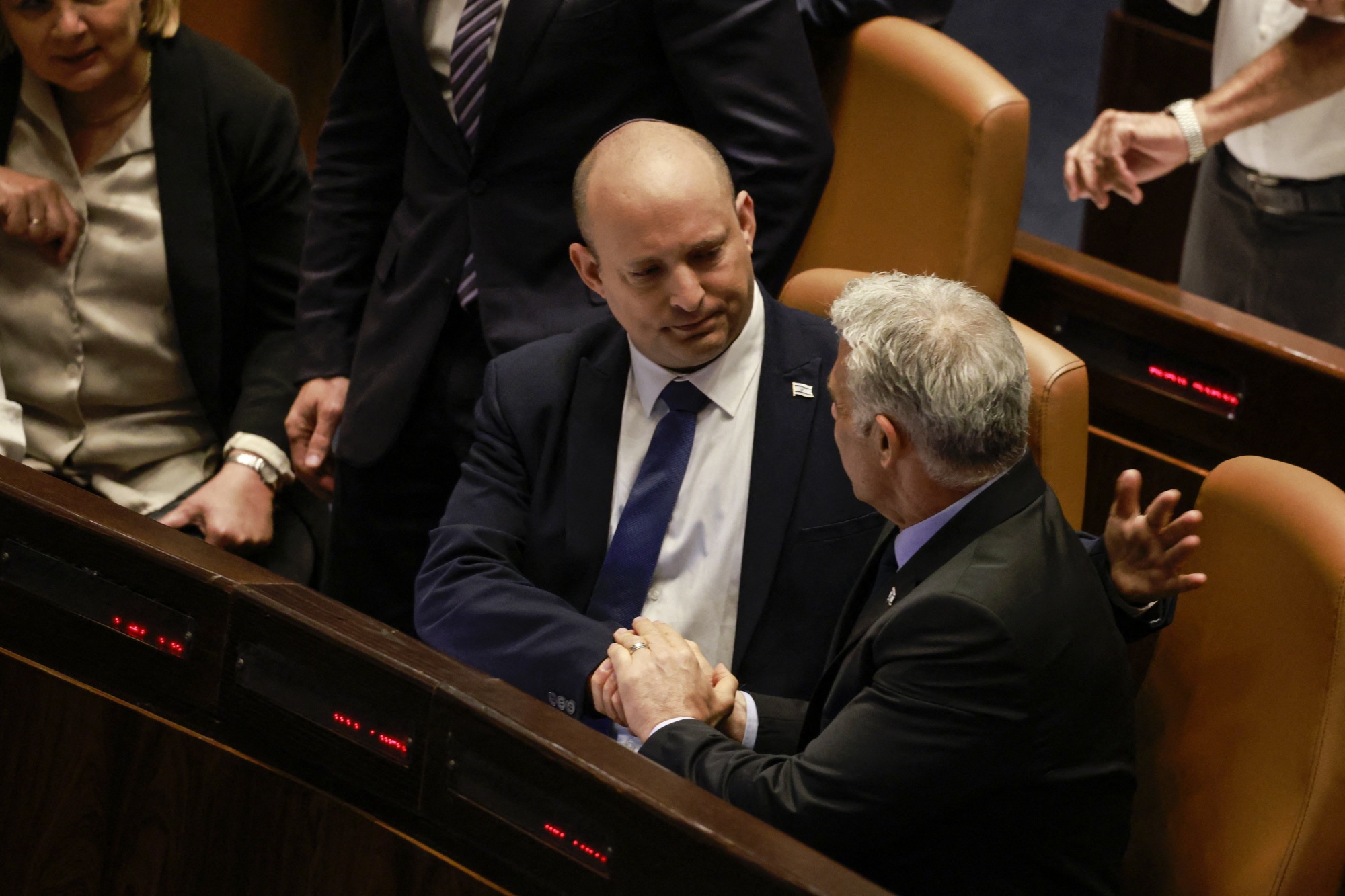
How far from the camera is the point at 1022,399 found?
129cm

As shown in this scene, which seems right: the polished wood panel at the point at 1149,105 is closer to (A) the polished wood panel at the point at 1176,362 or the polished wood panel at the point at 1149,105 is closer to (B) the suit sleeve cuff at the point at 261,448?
(A) the polished wood panel at the point at 1176,362

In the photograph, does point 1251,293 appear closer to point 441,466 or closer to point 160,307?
point 441,466

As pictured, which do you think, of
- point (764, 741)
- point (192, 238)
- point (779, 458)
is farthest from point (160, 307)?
point (764, 741)

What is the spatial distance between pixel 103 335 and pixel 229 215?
0.27 meters

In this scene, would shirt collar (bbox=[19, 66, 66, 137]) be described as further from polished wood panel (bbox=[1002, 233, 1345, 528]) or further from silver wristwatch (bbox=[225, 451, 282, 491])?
polished wood panel (bbox=[1002, 233, 1345, 528])

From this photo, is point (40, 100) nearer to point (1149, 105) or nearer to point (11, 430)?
point (11, 430)

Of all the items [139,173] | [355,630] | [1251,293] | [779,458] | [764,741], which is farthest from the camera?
[1251,293]

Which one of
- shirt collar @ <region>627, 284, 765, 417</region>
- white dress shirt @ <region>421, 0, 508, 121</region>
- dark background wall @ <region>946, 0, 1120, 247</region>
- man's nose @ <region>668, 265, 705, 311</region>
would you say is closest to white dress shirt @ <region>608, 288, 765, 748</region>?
shirt collar @ <region>627, 284, 765, 417</region>

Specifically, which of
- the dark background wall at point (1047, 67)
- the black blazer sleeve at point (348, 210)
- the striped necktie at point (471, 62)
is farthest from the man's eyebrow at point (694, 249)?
the dark background wall at point (1047, 67)

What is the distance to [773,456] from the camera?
63.2 inches

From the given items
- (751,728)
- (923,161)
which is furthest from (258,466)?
(923,161)

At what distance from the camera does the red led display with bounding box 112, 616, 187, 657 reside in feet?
4.33

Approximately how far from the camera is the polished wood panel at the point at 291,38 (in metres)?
3.13

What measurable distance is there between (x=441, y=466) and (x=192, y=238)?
52 cm
